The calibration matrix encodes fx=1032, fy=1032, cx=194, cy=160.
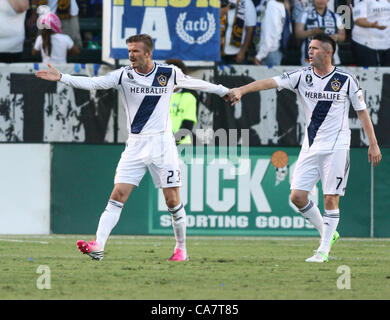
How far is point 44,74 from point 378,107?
609 cm

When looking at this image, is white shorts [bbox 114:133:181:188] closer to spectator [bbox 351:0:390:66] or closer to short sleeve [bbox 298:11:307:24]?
short sleeve [bbox 298:11:307:24]

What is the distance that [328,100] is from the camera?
1015 cm

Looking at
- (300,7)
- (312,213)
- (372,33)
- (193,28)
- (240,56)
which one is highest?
(300,7)

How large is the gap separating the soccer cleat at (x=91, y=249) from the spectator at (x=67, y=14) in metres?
6.20

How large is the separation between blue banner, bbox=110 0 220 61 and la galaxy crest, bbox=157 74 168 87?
4.04 metres

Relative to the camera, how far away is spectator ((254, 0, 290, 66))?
14734 millimetres

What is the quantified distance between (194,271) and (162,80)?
1993mm

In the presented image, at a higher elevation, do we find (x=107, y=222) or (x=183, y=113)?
(x=183, y=113)

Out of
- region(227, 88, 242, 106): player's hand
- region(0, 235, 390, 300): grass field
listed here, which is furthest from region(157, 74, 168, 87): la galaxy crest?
region(0, 235, 390, 300): grass field

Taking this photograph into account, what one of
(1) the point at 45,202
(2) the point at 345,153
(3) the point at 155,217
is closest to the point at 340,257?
(2) the point at 345,153

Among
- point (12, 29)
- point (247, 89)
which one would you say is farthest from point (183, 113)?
point (12, 29)

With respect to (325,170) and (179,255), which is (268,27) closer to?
(325,170)

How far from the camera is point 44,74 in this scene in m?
9.57
